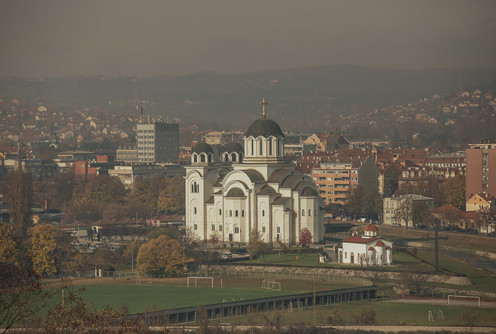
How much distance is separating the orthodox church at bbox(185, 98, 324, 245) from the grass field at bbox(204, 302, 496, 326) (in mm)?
20798

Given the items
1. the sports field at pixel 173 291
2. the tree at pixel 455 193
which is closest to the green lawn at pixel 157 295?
the sports field at pixel 173 291

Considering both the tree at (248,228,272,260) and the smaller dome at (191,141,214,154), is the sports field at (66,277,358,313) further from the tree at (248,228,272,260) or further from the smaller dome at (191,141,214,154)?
the smaller dome at (191,141,214,154)

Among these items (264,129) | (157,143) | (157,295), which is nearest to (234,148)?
(264,129)

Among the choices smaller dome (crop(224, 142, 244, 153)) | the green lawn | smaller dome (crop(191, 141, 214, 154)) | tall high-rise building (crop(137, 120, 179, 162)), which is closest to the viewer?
the green lawn

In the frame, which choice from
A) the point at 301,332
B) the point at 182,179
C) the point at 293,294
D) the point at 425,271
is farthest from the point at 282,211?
the point at 182,179

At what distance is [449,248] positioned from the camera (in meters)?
72.8

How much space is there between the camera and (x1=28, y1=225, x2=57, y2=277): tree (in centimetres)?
5922

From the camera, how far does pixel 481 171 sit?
8831 cm

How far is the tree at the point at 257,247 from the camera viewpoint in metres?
67.0

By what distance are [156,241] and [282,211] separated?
12891 millimetres

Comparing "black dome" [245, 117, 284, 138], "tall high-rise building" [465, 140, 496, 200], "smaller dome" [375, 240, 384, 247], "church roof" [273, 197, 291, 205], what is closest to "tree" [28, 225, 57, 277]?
"church roof" [273, 197, 291, 205]

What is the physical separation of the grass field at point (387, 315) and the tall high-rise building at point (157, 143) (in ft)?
358

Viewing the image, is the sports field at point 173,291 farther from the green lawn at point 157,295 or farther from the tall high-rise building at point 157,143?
the tall high-rise building at point 157,143

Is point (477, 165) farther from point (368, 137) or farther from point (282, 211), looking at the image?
point (368, 137)
